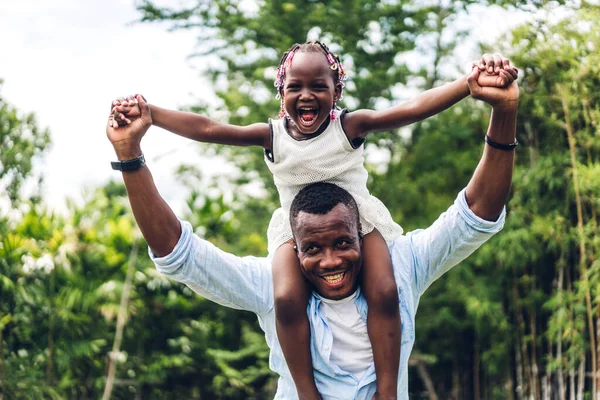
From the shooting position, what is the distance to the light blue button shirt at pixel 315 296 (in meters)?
2.07

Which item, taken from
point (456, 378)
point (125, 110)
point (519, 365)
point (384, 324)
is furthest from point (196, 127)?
point (456, 378)

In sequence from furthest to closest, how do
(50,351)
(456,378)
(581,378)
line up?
(456,378), (50,351), (581,378)

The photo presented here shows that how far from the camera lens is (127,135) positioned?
193 cm

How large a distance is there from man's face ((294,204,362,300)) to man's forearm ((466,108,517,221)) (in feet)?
1.16

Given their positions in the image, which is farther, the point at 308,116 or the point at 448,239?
the point at 308,116

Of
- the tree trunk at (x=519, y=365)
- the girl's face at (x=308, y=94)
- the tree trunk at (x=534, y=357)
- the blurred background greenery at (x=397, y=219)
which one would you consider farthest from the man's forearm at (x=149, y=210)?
the tree trunk at (x=519, y=365)

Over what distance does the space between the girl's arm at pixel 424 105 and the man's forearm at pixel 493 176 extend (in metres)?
0.11

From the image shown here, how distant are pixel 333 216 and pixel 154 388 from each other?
734 cm

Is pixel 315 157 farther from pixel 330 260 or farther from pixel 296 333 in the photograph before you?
pixel 296 333

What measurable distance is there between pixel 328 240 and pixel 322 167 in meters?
0.26

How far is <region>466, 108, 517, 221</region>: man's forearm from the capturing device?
6.63 ft

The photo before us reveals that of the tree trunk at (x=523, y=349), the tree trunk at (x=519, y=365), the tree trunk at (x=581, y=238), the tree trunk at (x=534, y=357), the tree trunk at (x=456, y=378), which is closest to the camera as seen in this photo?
the tree trunk at (x=581, y=238)

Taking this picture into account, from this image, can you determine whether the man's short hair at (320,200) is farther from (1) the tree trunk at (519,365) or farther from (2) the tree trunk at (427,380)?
(2) the tree trunk at (427,380)

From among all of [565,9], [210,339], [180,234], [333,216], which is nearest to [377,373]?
[333,216]
